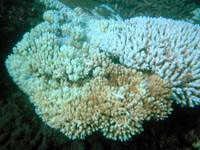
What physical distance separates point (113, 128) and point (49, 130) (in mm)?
933

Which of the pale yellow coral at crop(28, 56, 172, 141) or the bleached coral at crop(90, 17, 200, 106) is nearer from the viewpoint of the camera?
the pale yellow coral at crop(28, 56, 172, 141)

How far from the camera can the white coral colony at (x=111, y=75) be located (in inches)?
119

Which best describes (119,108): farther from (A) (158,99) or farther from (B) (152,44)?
(B) (152,44)

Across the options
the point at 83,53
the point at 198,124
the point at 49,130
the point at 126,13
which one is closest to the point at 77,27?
the point at 83,53

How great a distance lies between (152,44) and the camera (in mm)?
3430

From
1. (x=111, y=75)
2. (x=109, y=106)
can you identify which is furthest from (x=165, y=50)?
(x=109, y=106)

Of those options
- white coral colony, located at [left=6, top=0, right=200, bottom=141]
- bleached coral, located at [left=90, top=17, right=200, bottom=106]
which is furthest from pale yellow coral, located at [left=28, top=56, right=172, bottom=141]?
bleached coral, located at [left=90, top=17, right=200, bottom=106]

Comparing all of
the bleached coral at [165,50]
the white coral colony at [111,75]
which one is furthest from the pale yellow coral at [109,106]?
the bleached coral at [165,50]

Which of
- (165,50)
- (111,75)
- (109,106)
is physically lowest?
(109,106)

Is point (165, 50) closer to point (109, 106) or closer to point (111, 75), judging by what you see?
point (111, 75)

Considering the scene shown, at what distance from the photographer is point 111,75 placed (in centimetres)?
335

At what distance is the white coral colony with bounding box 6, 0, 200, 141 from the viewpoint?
3.01 m

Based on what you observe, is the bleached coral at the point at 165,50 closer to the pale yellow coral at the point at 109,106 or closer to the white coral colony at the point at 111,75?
the white coral colony at the point at 111,75

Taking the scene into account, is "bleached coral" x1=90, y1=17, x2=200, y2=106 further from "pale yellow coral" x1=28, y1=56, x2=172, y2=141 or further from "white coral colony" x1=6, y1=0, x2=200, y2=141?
"pale yellow coral" x1=28, y1=56, x2=172, y2=141
